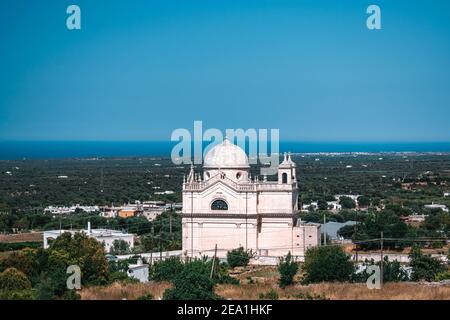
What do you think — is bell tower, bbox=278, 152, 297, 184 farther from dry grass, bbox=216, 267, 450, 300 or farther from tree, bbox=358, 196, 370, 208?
tree, bbox=358, 196, 370, 208

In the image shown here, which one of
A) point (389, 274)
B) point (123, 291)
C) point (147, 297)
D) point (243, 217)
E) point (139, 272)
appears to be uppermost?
point (243, 217)

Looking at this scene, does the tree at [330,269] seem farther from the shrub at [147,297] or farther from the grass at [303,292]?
the shrub at [147,297]

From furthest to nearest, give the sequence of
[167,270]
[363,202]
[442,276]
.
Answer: [363,202] → [442,276] → [167,270]

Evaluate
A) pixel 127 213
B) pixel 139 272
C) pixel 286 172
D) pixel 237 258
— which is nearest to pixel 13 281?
pixel 139 272

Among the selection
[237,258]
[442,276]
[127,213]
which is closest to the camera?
[442,276]

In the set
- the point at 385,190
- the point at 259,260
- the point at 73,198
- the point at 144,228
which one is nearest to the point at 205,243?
the point at 259,260

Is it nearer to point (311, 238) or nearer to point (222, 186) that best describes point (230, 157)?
point (222, 186)

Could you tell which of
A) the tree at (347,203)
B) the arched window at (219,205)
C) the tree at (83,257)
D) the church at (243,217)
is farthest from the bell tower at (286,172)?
the tree at (347,203)

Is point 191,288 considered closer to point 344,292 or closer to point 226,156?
point 344,292

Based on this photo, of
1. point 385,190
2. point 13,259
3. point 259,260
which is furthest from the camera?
point 385,190
